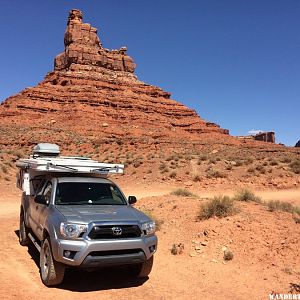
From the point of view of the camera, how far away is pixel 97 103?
221ft

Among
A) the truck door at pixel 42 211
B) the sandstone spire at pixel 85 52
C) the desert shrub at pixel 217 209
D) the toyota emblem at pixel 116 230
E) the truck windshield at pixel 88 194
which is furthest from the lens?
the sandstone spire at pixel 85 52

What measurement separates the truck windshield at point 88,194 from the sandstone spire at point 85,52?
7436 centimetres

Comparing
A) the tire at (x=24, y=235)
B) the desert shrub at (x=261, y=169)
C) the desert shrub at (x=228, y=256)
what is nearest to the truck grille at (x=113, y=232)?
the desert shrub at (x=228, y=256)

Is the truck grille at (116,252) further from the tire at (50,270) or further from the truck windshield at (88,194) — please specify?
the truck windshield at (88,194)

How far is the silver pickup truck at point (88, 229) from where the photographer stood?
5.64 m

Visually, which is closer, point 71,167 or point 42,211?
point 42,211

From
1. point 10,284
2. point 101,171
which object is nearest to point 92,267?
point 10,284

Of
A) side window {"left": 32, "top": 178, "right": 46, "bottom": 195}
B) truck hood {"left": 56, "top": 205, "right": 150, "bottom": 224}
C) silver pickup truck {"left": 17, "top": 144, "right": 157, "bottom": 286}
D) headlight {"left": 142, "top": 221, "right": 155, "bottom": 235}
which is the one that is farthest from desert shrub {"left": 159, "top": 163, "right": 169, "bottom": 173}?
headlight {"left": 142, "top": 221, "right": 155, "bottom": 235}

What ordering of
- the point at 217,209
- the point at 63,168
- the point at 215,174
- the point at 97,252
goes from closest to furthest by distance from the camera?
the point at 97,252 < the point at 63,168 < the point at 217,209 < the point at 215,174

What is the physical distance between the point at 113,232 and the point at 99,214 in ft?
1.60

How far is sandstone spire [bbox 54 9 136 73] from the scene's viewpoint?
79.1 m

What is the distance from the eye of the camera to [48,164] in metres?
7.50

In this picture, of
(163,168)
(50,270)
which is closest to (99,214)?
(50,270)

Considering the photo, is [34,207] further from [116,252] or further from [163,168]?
[163,168]
